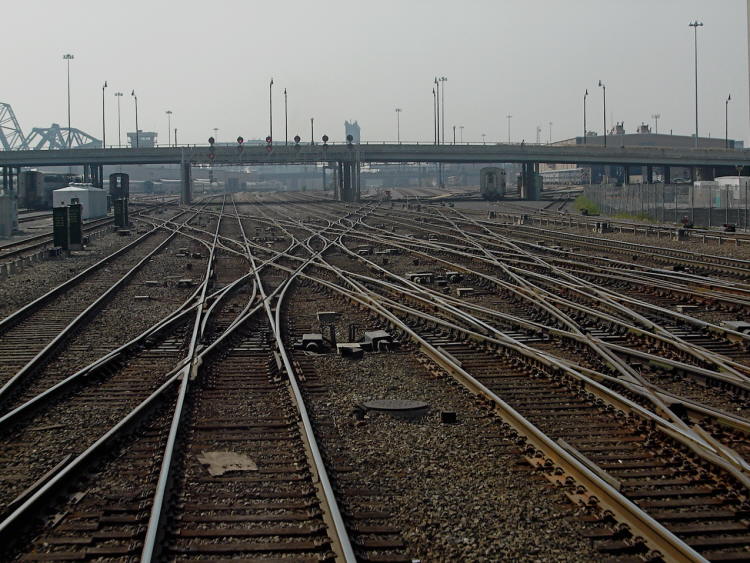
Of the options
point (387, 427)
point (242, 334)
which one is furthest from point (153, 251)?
point (387, 427)

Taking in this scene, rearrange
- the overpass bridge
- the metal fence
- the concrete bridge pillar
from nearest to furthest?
the metal fence → the overpass bridge → the concrete bridge pillar

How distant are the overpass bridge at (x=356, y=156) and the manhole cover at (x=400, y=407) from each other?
2826 inches

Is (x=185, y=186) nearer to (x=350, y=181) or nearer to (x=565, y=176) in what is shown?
Result: (x=350, y=181)

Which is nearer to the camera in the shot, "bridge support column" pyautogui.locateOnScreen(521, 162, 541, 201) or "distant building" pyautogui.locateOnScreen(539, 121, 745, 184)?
"bridge support column" pyautogui.locateOnScreen(521, 162, 541, 201)

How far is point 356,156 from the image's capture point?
8169 centimetres

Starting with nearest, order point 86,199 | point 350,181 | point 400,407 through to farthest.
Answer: point 400,407, point 86,199, point 350,181

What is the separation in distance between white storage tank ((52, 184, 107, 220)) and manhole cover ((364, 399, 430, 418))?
36612 mm

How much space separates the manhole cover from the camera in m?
9.43

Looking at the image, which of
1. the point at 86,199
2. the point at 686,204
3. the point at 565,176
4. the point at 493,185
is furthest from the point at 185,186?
the point at 565,176

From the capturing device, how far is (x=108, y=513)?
667 cm

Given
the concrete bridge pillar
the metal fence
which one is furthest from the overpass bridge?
the metal fence

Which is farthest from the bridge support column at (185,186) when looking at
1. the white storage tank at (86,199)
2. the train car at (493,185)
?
the white storage tank at (86,199)

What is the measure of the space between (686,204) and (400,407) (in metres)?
37.7

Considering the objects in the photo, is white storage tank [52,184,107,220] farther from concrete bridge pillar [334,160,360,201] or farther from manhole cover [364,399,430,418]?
manhole cover [364,399,430,418]
